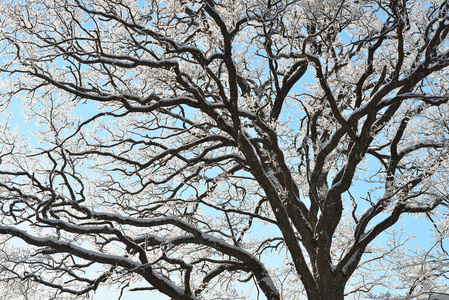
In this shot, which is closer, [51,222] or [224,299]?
[51,222]

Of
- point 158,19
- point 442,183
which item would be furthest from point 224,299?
point 158,19

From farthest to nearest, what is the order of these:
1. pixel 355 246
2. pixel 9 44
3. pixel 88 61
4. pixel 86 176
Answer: pixel 86 176, pixel 9 44, pixel 88 61, pixel 355 246

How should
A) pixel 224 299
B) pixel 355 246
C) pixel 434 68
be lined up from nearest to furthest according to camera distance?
pixel 434 68, pixel 355 246, pixel 224 299

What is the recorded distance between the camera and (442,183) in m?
4.98

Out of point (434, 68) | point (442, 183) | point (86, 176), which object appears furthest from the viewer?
point (86, 176)

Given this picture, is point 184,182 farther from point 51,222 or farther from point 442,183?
point 442,183

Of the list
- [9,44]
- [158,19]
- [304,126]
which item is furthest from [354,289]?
[9,44]

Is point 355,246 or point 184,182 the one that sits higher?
point 184,182

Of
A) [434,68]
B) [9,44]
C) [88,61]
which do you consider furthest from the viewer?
[9,44]

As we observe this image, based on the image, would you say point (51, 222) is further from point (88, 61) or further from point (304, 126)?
point (304, 126)

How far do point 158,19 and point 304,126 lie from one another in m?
4.40

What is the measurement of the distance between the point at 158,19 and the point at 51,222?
152 inches

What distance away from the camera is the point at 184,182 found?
8.09 meters

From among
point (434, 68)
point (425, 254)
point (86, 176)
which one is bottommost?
point (425, 254)
